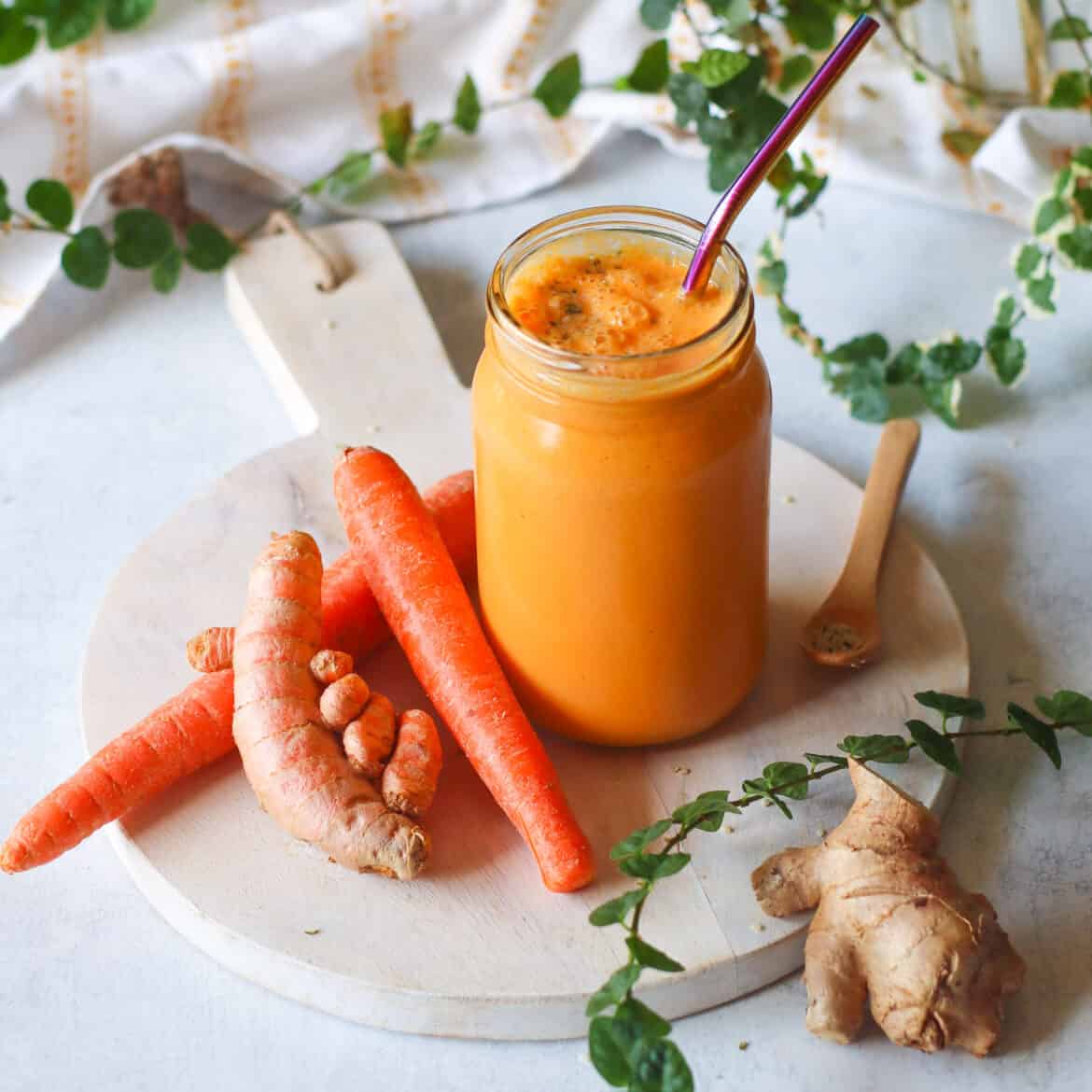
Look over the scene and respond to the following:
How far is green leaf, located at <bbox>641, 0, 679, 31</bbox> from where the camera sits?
204 centimetres

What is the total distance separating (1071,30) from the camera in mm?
2209

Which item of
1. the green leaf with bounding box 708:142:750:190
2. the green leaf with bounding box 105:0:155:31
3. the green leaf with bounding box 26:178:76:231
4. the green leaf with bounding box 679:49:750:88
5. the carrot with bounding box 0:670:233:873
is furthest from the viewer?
the green leaf with bounding box 105:0:155:31

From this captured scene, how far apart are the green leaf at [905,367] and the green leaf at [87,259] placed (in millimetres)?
1153

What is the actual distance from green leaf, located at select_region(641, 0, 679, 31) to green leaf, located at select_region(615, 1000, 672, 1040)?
1.31 m

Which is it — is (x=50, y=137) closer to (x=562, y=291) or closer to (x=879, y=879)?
(x=562, y=291)

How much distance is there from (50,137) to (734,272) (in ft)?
4.75

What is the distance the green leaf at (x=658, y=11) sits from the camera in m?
2.04

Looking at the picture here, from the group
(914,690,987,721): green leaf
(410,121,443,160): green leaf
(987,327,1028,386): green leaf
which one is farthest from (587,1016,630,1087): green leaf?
(410,121,443,160): green leaf

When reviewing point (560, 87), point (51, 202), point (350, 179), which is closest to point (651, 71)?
point (560, 87)

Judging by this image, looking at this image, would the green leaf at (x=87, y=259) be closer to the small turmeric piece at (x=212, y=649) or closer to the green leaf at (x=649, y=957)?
the small turmeric piece at (x=212, y=649)

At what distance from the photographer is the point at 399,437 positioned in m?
2.04

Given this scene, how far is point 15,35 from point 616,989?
5.71 ft

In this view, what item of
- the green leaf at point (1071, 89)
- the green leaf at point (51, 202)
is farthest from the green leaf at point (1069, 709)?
the green leaf at point (51, 202)

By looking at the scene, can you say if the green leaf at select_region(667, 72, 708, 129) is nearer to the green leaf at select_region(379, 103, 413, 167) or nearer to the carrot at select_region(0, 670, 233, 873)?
the green leaf at select_region(379, 103, 413, 167)
